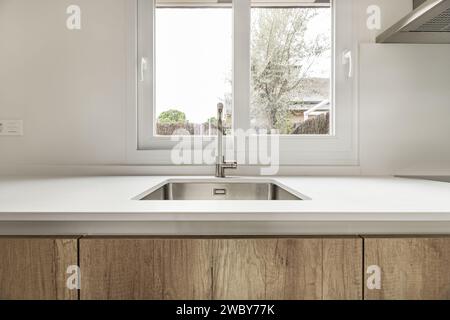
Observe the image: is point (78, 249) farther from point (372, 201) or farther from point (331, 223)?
point (372, 201)

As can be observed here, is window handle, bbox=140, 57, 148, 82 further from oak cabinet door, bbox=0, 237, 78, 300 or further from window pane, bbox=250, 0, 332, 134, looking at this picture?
oak cabinet door, bbox=0, 237, 78, 300

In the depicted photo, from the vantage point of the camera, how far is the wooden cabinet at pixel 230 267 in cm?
79

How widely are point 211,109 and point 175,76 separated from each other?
23 cm

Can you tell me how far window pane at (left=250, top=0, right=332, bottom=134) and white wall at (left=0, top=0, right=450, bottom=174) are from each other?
16cm

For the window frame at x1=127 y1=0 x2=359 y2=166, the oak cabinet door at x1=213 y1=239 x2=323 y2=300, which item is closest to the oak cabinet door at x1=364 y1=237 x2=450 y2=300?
the oak cabinet door at x1=213 y1=239 x2=323 y2=300

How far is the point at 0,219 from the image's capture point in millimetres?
784

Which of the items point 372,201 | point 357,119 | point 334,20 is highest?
point 334,20

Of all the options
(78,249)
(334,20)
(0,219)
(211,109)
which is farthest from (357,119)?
(0,219)

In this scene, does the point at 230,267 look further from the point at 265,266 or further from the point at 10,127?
the point at 10,127

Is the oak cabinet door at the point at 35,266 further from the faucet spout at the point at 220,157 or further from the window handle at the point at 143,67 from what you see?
the window handle at the point at 143,67

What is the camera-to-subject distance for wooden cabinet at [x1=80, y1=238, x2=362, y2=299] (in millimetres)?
786

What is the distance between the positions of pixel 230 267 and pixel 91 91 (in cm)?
118

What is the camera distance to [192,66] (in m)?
1.75
